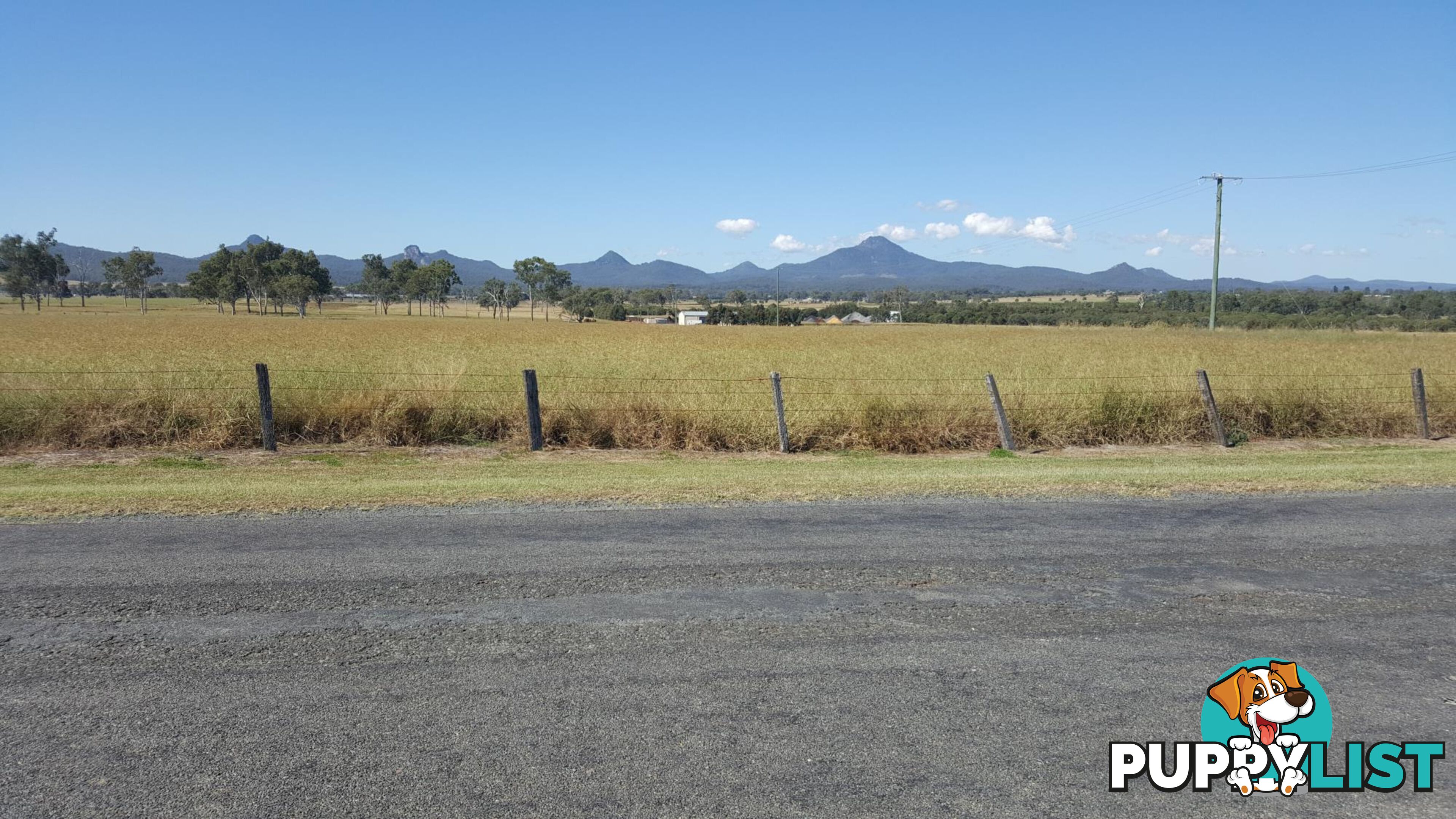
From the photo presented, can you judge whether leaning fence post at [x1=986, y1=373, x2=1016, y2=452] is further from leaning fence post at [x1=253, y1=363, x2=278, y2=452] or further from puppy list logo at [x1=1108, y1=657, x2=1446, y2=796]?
leaning fence post at [x1=253, y1=363, x2=278, y2=452]

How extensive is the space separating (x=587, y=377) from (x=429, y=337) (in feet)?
108

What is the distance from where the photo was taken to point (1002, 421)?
586 inches

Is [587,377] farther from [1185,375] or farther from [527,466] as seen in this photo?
[1185,375]

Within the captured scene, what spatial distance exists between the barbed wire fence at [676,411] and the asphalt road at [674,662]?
6608 millimetres

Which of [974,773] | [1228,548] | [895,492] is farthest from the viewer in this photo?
[895,492]

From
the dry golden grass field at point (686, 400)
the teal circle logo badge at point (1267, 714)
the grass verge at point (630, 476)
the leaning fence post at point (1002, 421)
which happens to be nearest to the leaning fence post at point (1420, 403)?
the dry golden grass field at point (686, 400)

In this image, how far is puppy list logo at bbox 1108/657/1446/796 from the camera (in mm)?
3766

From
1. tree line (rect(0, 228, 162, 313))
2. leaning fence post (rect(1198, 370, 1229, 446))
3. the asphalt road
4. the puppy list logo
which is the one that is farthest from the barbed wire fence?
tree line (rect(0, 228, 162, 313))

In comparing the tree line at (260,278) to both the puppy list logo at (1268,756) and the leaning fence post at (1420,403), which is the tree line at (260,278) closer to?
the leaning fence post at (1420,403)

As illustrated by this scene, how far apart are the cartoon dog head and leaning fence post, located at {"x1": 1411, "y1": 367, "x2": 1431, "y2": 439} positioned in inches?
588

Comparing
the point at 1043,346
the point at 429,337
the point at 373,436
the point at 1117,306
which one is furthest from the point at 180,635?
the point at 1117,306

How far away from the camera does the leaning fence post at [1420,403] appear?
53.7ft

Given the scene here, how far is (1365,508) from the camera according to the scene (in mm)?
9164

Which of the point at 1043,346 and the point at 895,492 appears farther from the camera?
the point at 1043,346
